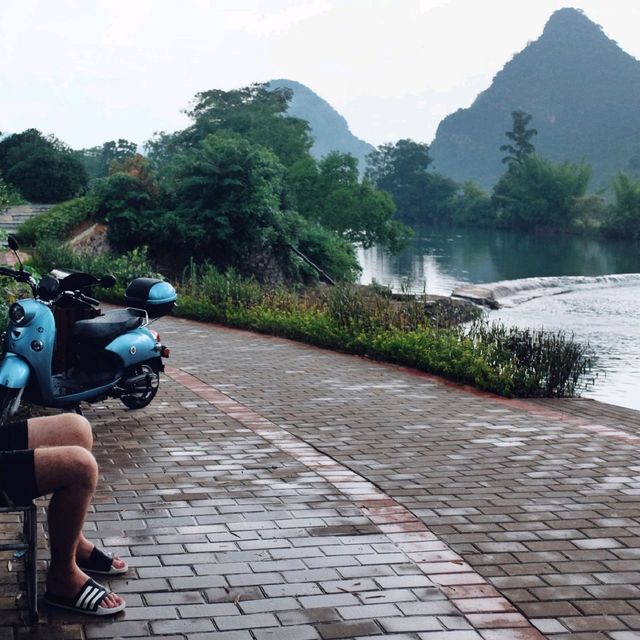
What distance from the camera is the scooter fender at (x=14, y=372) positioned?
6223 millimetres

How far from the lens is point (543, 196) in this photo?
9125 centimetres

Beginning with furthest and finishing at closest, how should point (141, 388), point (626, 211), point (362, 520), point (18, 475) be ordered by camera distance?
point (626, 211) < point (141, 388) < point (362, 520) < point (18, 475)

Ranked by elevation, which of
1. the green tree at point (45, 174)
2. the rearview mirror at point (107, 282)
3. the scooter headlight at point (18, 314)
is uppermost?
the green tree at point (45, 174)

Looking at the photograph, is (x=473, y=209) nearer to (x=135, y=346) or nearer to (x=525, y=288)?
(x=525, y=288)

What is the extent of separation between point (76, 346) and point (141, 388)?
0.65 meters

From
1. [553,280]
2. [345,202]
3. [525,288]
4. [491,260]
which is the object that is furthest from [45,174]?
[491,260]

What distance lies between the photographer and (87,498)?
3.68 meters

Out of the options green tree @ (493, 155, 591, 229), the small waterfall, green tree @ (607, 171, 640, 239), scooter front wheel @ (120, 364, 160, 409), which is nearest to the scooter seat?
scooter front wheel @ (120, 364, 160, 409)

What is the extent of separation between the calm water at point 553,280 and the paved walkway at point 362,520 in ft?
22.5

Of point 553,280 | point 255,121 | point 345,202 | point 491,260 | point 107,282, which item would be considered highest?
point 255,121

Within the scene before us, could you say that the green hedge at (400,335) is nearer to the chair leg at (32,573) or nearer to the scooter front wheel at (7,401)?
the scooter front wheel at (7,401)

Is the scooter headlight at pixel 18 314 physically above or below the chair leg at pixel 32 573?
above

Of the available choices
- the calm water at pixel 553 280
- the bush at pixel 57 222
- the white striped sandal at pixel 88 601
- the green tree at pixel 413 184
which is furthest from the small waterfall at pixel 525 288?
the green tree at pixel 413 184

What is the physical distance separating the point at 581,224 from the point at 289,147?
37.2m
